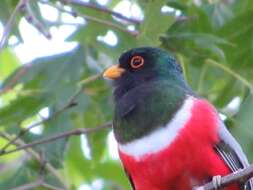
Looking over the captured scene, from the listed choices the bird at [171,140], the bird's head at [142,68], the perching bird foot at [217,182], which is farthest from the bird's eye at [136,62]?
the perching bird foot at [217,182]

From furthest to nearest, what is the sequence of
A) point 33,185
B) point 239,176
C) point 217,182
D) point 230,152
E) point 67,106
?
point 33,185, point 67,106, point 230,152, point 217,182, point 239,176

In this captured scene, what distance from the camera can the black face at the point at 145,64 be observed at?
707cm

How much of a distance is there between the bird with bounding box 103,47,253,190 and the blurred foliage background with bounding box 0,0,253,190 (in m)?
0.40

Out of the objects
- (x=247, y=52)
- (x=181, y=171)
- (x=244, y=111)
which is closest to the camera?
(x=181, y=171)

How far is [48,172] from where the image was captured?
7.81 metres

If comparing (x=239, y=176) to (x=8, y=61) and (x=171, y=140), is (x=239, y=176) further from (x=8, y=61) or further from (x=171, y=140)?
(x=8, y=61)

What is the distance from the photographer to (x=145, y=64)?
7.14 meters

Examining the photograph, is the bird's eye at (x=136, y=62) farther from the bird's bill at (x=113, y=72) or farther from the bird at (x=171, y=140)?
the bird at (x=171, y=140)

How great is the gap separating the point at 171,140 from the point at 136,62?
3.06 ft

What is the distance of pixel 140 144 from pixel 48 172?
154 cm

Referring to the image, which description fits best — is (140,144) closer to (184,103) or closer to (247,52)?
(184,103)

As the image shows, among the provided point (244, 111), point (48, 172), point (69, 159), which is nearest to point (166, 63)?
point (244, 111)

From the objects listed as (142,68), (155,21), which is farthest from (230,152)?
(155,21)

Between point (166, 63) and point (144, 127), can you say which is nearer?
point (144, 127)
